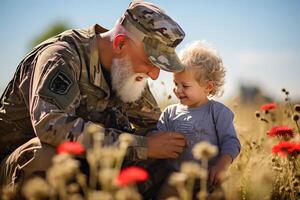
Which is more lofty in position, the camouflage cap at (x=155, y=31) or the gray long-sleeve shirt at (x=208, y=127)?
the camouflage cap at (x=155, y=31)

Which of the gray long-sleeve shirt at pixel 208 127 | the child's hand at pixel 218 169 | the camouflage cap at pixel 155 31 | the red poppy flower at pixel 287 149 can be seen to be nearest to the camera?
the red poppy flower at pixel 287 149

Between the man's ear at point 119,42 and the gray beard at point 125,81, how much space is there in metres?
0.08

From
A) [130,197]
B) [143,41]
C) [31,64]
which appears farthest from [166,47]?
[130,197]

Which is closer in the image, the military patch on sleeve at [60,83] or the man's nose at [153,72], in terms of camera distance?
the military patch on sleeve at [60,83]

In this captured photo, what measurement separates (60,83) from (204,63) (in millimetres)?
1108

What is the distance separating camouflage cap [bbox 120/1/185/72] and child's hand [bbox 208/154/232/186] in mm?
761

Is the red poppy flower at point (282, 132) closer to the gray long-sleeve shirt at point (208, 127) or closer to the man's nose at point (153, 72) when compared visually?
the gray long-sleeve shirt at point (208, 127)

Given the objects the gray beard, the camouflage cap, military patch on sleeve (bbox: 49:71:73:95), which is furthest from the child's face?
military patch on sleeve (bbox: 49:71:73:95)

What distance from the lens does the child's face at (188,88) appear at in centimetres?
409

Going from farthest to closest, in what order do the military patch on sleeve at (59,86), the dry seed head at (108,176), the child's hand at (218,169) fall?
1. the child's hand at (218,169)
2. the military patch on sleeve at (59,86)
3. the dry seed head at (108,176)

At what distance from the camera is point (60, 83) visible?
3.60m

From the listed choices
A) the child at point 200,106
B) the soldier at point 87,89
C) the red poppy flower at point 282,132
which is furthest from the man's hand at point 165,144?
the red poppy flower at point 282,132

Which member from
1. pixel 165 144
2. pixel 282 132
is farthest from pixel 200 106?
pixel 282 132

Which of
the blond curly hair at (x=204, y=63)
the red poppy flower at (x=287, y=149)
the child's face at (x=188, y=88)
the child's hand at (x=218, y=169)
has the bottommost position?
the child's hand at (x=218, y=169)
